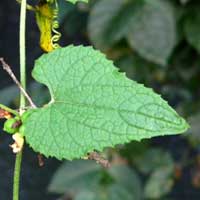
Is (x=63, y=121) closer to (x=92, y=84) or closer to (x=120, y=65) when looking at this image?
(x=92, y=84)

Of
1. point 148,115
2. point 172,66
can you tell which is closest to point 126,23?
point 172,66

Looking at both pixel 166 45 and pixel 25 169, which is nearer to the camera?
pixel 166 45

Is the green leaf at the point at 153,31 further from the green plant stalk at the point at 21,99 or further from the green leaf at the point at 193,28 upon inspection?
the green plant stalk at the point at 21,99

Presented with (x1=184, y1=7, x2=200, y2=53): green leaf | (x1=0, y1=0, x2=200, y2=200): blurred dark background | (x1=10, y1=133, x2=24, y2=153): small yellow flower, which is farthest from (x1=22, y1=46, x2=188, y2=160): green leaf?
(x1=184, y1=7, x2=200, y2=53): green leaf

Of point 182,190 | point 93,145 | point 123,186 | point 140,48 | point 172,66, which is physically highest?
point 93,145

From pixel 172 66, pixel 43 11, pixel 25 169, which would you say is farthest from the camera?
pixel 25 169

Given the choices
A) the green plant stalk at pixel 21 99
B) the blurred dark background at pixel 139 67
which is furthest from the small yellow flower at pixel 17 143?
the blurred dark background at pixel 139 67

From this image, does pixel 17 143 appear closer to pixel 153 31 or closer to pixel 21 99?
pixel 21 99
